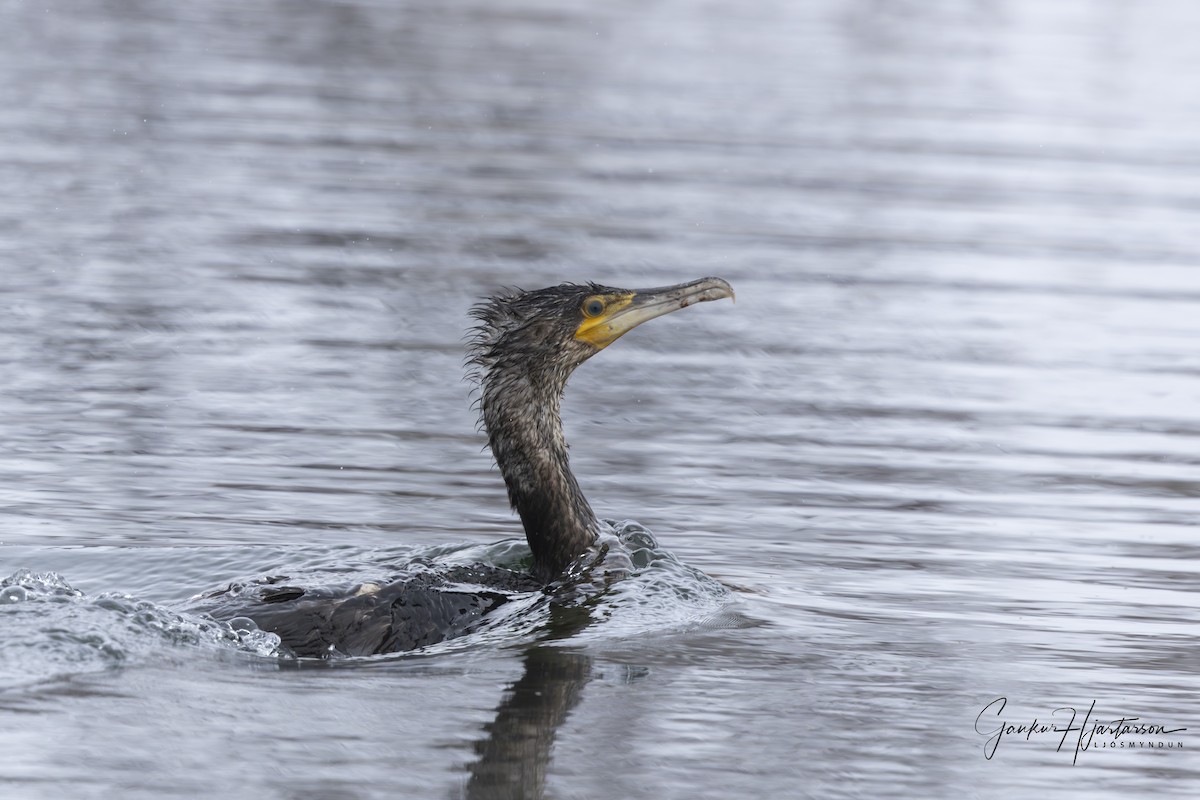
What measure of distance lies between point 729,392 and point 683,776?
17.9 ft

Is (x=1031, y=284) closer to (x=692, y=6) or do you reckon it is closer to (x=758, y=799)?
(x=758, y=799)

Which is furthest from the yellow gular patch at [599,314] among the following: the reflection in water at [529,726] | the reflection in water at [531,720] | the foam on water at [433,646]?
the reflection in water at [529,726]

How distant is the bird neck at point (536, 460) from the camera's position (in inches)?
289

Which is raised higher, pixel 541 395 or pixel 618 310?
pixel 618 310

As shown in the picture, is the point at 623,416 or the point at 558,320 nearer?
the point at 558,320

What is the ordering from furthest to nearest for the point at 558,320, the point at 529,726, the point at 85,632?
the point at 558,320
the point at 85,632
the point at 529,726

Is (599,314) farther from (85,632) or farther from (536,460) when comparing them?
(85,632)

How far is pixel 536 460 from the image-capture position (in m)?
7.36

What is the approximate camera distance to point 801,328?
39.8 feet

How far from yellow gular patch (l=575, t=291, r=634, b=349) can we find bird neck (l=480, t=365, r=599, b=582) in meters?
0.21

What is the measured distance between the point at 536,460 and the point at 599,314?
0.64 meters

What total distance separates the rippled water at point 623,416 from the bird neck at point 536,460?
15.6 inches

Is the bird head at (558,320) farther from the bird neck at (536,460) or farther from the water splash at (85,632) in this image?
the water splash at (85,632)

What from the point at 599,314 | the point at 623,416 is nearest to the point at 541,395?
the point at 599,314
